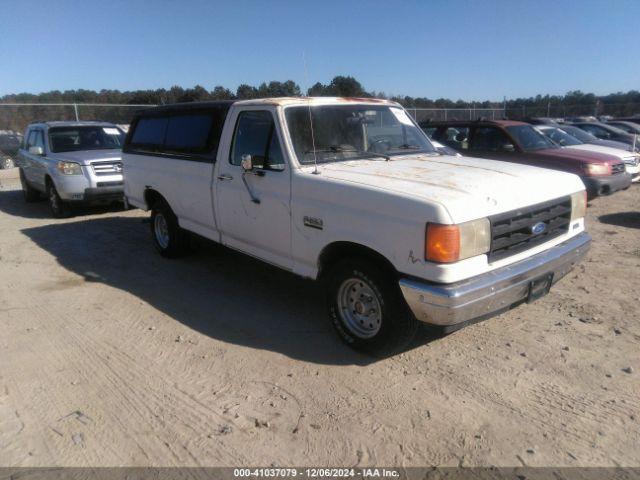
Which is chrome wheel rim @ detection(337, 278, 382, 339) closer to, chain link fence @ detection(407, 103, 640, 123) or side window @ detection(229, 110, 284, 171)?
side window @ detection(229, 110, 284, 171)

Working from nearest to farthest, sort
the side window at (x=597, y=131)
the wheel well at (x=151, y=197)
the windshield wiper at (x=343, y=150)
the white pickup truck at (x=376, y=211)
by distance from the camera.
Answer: the white pickup truck at (x=376, y=211)
the windshield wiper at (x=343, y=150)
the wheel well at (x=151, y=197)
the side window at (x=597, y=131)

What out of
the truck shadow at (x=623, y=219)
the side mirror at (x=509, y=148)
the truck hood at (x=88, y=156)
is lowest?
the truck shadow at (x=623, y=219)

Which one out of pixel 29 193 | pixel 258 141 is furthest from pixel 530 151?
pixel 29 193

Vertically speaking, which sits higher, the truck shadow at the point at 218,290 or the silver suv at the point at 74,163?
the silver suv at the point at 74,163

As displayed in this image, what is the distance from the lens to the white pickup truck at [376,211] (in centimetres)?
327

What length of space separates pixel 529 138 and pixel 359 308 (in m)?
7.37

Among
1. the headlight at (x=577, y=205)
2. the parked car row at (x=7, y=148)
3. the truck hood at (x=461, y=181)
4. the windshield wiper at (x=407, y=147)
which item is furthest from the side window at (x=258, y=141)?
the parked car row at (x=7, y=148)

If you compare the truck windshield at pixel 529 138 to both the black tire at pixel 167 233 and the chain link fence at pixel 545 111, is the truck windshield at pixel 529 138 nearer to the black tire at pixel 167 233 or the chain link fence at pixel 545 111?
the black tire at pixel 167 233

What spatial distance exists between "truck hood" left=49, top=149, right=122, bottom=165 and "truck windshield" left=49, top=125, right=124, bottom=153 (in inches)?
12.9

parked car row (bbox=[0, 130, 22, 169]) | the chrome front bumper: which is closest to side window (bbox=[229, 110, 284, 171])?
the chrome front bumper

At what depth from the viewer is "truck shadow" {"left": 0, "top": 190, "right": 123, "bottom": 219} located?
10.2 metres

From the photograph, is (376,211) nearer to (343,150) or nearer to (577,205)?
(343,150)

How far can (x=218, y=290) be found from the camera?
551cm

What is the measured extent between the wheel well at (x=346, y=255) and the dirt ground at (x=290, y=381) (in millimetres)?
716
